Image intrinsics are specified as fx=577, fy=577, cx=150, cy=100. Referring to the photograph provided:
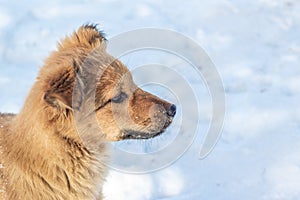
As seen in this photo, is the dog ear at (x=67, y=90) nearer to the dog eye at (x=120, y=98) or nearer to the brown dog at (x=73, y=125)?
the brown dog at (x=73, y=125)

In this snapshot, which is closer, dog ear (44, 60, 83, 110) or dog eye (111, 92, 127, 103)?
dog ear (44, 60, 83, 110)

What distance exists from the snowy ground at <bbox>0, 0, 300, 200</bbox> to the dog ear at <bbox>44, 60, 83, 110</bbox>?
5.21 feet

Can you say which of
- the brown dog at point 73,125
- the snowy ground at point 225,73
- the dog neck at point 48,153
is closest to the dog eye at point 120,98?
the brown dog at point 73,125

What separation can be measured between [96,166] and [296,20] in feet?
12.9

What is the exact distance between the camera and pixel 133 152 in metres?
5.21

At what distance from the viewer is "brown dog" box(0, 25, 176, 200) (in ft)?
11.4

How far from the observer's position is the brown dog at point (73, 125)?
3.47 meters

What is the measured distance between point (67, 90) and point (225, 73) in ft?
9.99

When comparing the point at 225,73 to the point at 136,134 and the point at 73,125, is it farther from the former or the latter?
the point at 73,125

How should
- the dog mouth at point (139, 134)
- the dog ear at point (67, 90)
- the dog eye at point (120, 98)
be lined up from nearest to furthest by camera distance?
the dog ear at point (67, 90), the dog eye at point (120, 98), the dog mouth at point (139, 134)

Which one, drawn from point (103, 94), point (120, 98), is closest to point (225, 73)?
point (120, 98)

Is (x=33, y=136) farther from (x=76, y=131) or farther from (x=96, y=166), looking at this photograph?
(x=96, y=166)

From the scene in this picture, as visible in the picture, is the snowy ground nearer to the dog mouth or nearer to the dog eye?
the dog mouth

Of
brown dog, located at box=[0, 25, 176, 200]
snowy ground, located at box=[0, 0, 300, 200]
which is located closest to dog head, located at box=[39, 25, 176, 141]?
brown dog, located at box=[0, 25, 176, 200]
